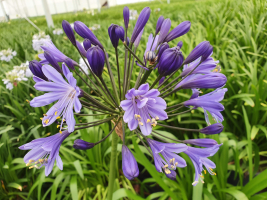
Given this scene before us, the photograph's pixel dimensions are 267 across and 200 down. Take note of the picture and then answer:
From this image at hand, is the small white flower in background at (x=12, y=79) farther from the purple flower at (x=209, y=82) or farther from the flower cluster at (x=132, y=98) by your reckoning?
the purple flower at (x=209, y=82)

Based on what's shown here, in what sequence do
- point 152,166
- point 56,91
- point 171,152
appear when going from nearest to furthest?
point 56,91
point 171,152
point 152,166

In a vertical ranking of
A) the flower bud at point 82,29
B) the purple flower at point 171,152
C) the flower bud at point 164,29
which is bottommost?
the purple flower at point 171,152

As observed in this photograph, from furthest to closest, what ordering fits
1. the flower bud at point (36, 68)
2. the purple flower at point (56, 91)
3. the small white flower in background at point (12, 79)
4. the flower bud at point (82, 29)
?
1. the small white flower in background at point (12, 79)
2. the flower bud at point (82, 29)
3. the flower bud at point (36, 68)
4. the purple flower at point (56, 91)

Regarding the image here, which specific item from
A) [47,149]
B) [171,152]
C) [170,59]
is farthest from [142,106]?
[47,149]

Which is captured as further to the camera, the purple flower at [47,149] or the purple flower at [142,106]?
the purple flower at [47,149]

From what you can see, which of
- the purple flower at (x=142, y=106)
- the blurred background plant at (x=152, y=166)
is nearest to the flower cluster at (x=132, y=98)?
the purple flower at (x=142, y=106)

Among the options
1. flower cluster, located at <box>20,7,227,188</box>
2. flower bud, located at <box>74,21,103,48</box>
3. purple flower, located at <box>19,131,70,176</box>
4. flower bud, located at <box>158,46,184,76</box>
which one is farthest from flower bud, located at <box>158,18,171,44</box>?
purple flower, located at <box>19,131,70,176</box>

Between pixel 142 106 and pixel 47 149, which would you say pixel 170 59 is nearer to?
pixel 142 106

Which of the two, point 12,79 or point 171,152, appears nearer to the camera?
point 171,152

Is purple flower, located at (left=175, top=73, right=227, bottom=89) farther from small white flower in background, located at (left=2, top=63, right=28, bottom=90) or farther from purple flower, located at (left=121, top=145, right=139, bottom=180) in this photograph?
small white flower in background, located at (left=2, top=63, right=28, bottom=90)
